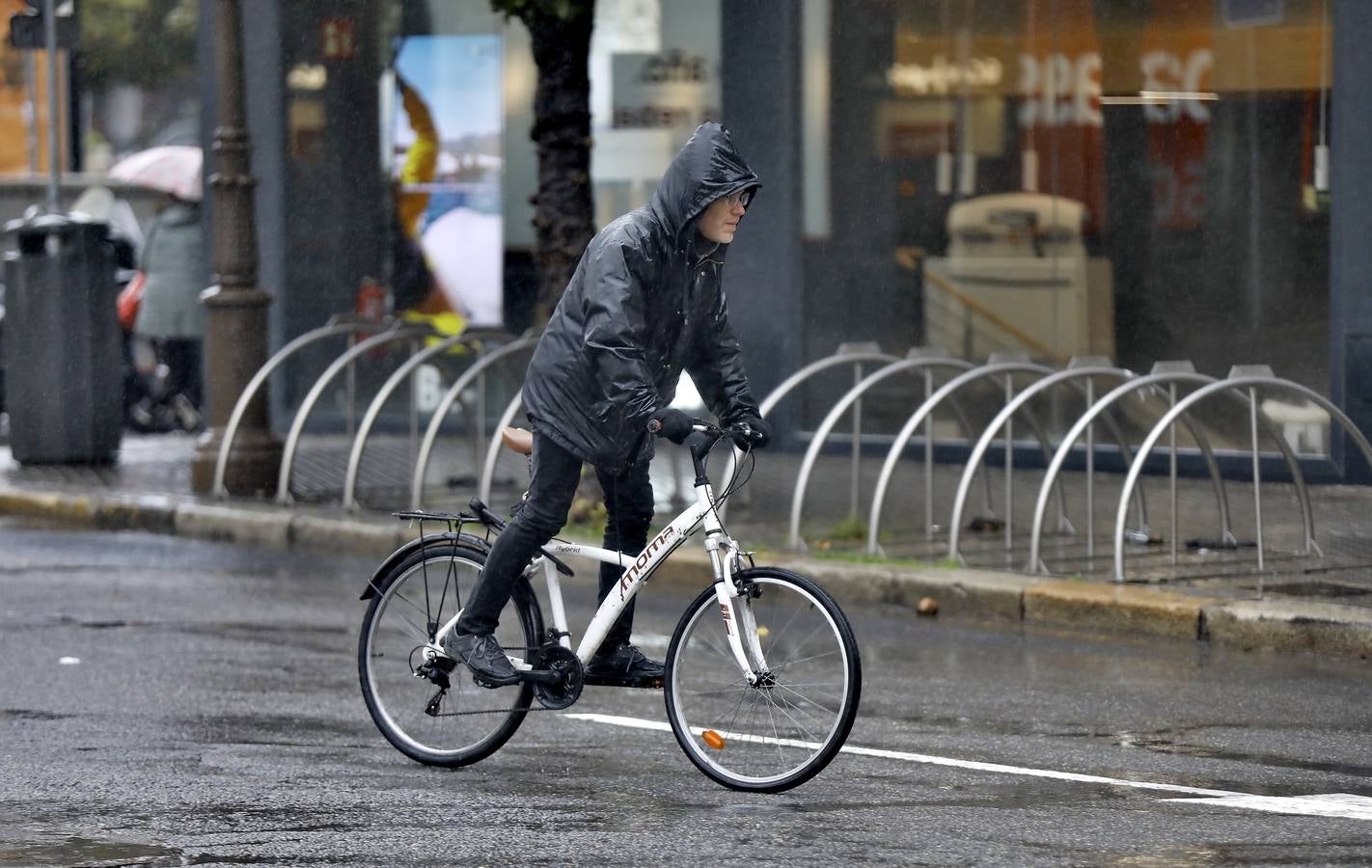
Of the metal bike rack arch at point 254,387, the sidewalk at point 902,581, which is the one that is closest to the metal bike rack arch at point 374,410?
the sidewalk at point 902,581

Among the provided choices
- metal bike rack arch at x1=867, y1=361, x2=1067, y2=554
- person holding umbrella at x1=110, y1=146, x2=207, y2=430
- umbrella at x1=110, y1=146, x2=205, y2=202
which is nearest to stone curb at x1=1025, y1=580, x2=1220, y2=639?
metal bike rack arch at x1=867, y1=361, x2=1067, y2=554

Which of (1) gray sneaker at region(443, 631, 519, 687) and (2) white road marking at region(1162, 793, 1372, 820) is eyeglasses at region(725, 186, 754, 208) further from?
(2) white road marking at region(1162, 793, 1372, 820)

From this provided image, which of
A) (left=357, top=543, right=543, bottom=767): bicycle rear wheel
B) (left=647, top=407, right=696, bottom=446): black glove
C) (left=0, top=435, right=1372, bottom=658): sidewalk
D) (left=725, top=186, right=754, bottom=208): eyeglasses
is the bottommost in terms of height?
(left=0, top=435, right=1372, bottom=658): sidewalk

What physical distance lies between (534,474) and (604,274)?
2.01 feet

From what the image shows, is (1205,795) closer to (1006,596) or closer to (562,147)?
(1006,596)

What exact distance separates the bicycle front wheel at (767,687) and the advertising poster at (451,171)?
11414mm

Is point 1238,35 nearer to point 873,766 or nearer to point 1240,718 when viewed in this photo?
point 1240,718

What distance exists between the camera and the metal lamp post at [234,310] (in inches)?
524

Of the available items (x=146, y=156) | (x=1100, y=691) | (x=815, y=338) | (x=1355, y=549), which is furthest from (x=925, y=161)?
(x=146, y=156)

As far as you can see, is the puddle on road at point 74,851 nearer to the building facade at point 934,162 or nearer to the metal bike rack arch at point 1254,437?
the metal bike rack arch at point 1254,437

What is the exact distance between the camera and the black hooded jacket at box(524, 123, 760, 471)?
5.89m

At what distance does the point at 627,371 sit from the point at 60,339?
31.9ft

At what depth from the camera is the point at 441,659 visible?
6426mm

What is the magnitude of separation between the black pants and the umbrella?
1408cm
